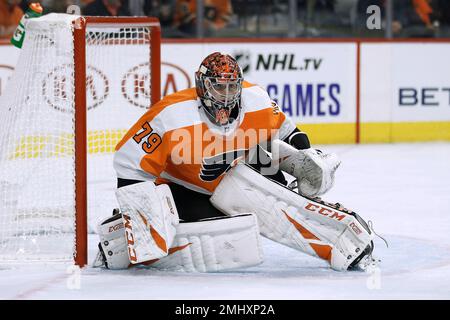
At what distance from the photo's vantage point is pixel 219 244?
4.04m

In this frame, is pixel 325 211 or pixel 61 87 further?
pixel 61 87

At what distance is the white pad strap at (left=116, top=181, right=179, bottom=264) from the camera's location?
3922 mm

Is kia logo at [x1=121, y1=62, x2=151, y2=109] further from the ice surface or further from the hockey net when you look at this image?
the ice surface

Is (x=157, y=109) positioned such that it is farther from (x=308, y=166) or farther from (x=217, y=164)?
(x=308, y=166)

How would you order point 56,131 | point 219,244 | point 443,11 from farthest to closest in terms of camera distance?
1. point 443,11
2. point 56,131
3. point 219,244

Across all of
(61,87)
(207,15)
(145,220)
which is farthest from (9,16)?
(145,220)

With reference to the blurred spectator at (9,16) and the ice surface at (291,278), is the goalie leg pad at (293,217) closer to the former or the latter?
the ice surface at (291,278)

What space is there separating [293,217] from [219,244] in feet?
0.93

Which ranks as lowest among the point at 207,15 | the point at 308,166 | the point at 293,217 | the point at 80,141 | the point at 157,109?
the point at 293,217

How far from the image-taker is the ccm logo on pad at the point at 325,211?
4116mm

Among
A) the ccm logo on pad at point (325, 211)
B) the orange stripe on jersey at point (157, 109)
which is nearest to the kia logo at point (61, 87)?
the orange stripe on jersey at point (157, 109)

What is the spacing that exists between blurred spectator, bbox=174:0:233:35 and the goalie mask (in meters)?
4.08

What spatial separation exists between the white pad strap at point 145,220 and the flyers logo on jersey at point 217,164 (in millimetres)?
222

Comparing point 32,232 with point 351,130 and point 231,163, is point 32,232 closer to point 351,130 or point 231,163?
point 231,163
